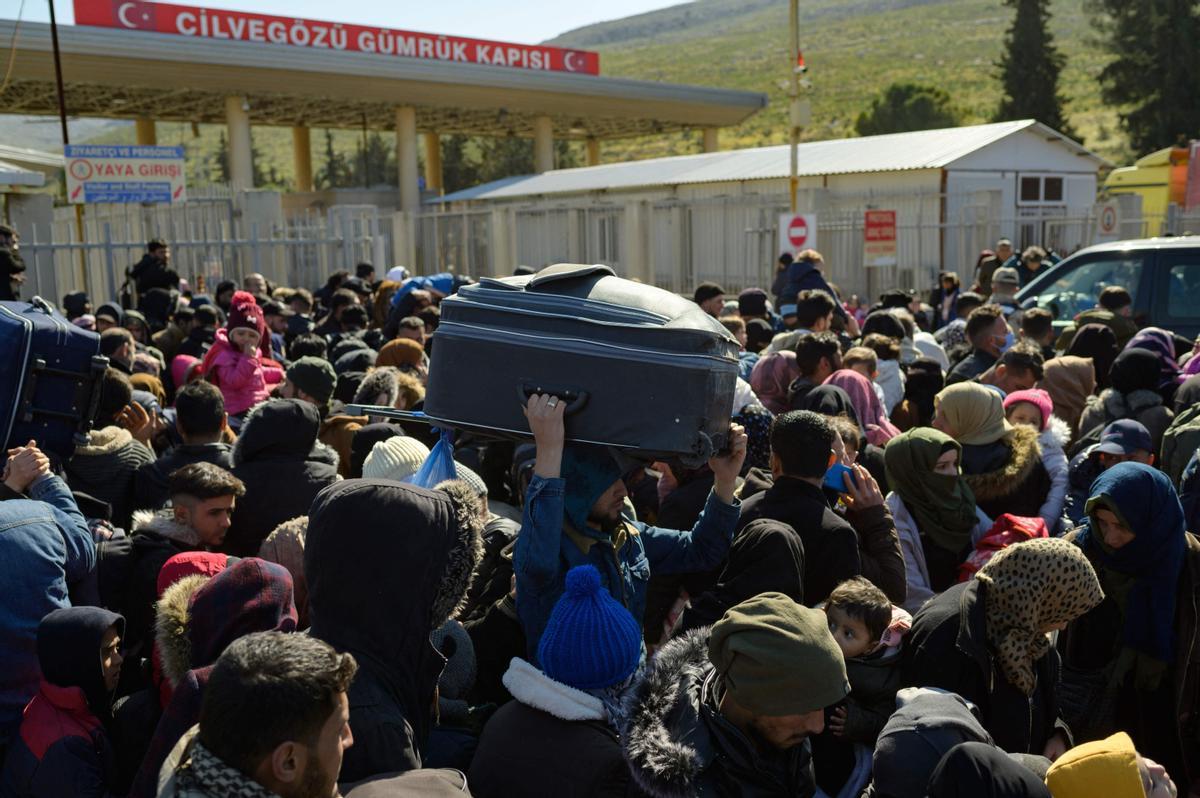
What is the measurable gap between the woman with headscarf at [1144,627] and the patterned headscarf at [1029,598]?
621 mm

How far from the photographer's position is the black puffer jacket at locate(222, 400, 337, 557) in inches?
168

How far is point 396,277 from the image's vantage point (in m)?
13.5

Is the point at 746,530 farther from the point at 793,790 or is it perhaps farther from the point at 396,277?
the point at 396,277

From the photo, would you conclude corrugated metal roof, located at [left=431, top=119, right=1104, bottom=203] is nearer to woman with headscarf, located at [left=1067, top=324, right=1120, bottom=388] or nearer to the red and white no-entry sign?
the red and white no-entry sign

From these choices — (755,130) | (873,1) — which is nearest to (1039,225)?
(755,130)

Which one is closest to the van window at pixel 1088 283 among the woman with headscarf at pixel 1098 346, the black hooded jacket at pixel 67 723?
the woman with headscarf at pixel 1098 346

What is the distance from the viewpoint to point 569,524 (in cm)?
295

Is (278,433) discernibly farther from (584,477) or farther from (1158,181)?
(1158,181)

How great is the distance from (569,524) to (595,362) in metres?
0.60

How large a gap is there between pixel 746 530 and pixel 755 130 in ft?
242

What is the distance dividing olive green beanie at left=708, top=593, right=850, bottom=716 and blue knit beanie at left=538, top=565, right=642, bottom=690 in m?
0.24

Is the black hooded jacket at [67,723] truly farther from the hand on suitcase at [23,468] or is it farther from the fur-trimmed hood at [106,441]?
the fur-trimmed hood at [106,441]

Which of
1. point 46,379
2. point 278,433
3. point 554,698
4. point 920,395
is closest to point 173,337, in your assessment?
point 278,433

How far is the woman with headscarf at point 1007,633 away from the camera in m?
3.03
